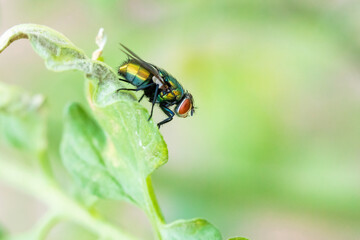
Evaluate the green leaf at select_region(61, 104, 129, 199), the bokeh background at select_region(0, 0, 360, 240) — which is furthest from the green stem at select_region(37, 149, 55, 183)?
the bokeh background at select_region(0, 0, 360, 240)

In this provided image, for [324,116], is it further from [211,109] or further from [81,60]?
[81,60]

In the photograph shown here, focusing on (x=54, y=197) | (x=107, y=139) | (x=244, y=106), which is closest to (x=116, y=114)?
(x=107, y=139)

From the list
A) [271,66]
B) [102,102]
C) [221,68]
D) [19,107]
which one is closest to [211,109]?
[221,68]

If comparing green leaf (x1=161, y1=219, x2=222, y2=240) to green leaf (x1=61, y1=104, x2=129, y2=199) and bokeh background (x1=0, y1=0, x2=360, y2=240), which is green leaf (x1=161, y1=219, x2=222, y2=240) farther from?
bokeh background (x1=0, y1=0, x2=360, y2=240)

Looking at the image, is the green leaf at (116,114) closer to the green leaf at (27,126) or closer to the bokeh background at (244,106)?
the green leaf at (27,126)

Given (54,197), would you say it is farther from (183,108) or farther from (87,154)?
(183,108)

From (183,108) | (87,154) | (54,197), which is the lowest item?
(54,197)
